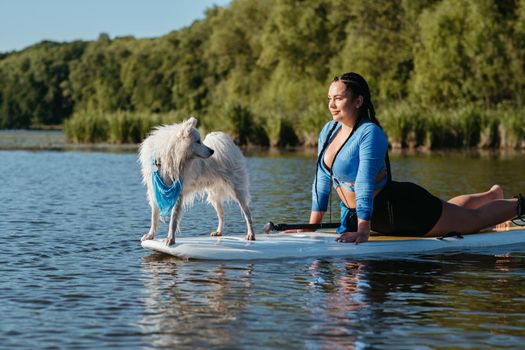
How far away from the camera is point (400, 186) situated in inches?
357

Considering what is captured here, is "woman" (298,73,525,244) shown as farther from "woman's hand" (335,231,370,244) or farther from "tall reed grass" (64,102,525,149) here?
"tall reed grass" (64,102,525,149)

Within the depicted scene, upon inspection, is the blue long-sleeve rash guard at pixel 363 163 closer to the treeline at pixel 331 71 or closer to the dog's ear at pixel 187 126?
A: the dog's ear at pixel 187 126

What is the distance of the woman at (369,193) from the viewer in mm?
8703

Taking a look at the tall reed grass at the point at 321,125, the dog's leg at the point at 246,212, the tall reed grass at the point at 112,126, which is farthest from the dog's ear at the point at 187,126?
the tall reed grass at the point at 112,126

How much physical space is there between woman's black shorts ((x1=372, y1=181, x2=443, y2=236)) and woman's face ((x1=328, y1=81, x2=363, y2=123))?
83 cm

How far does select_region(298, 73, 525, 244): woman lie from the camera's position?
8.70m

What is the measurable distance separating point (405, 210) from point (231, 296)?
2519 mm

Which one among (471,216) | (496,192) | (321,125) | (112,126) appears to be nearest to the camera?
(471,216)

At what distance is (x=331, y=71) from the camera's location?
65.6m

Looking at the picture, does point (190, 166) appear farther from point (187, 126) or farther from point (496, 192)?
point (496, 192)

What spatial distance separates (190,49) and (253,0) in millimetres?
20860

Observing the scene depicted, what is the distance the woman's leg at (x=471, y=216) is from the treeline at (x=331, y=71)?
28546mm

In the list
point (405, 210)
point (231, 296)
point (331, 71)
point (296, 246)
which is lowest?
point (231, 296)

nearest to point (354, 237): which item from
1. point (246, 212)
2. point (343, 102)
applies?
point (246, 212)
